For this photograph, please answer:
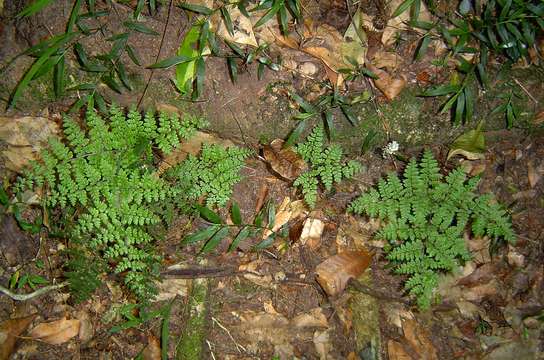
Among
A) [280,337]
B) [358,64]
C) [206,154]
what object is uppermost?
[358,64]

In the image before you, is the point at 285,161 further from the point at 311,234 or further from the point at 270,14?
the point at 270,14

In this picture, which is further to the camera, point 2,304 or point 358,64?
point 358,64

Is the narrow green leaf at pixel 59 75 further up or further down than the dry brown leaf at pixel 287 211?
further up

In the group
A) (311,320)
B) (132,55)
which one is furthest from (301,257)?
(132,55)

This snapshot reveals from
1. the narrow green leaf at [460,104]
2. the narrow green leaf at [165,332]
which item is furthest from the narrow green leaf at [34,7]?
the narrow green leaf at [460,104]

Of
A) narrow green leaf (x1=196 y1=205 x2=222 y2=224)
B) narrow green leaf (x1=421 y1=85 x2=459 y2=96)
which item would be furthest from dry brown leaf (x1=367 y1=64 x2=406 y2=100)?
narrow green leaf (x1=196 y1=205 x2=222 y2=224)

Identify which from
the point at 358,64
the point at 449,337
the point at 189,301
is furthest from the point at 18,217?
the point at 449,337

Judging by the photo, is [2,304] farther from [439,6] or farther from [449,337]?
[439,6]

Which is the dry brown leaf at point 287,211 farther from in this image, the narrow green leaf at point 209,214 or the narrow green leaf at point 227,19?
the narrow green leaf at point 227,19
